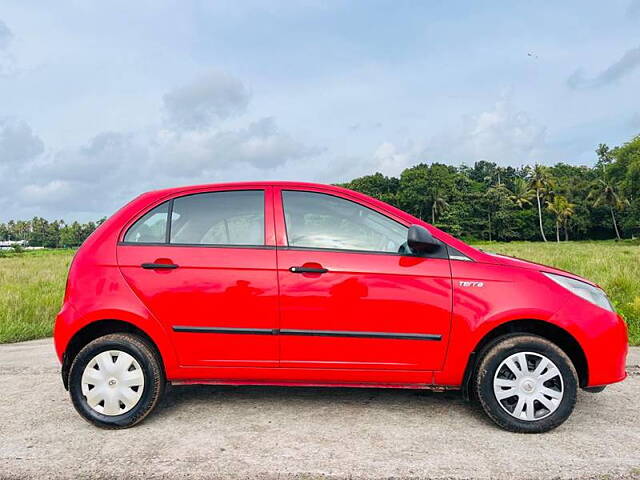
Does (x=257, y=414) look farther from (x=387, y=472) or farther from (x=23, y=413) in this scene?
(x=23, y=413)

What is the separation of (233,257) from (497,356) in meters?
1.90

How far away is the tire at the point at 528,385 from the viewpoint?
312 centimetres

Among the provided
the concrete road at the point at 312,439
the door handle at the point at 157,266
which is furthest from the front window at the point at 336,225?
the concrete road at the point at 312,439

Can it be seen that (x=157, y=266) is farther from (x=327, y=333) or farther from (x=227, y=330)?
(x=327, y=333)

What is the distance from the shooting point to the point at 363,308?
3.16 meters

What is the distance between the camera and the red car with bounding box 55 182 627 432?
3.16 metres

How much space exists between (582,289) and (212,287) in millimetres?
2562

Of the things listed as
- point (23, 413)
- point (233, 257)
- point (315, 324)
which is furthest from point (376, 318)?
point (23, 413)

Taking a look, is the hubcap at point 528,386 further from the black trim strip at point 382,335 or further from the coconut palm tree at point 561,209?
the coconut palm tree at point 561,209

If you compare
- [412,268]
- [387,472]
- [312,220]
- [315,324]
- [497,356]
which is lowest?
[387,472]

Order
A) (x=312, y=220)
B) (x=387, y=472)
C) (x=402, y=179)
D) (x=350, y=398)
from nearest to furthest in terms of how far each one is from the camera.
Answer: (x=387, y=472), (x=312, y=220), (x=350, y=398), (x=402, y=179)

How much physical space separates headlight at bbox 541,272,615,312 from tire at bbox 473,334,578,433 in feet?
1.38

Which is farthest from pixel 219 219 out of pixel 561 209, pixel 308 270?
pixel 561 209

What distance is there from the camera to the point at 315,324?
10.4 ft
